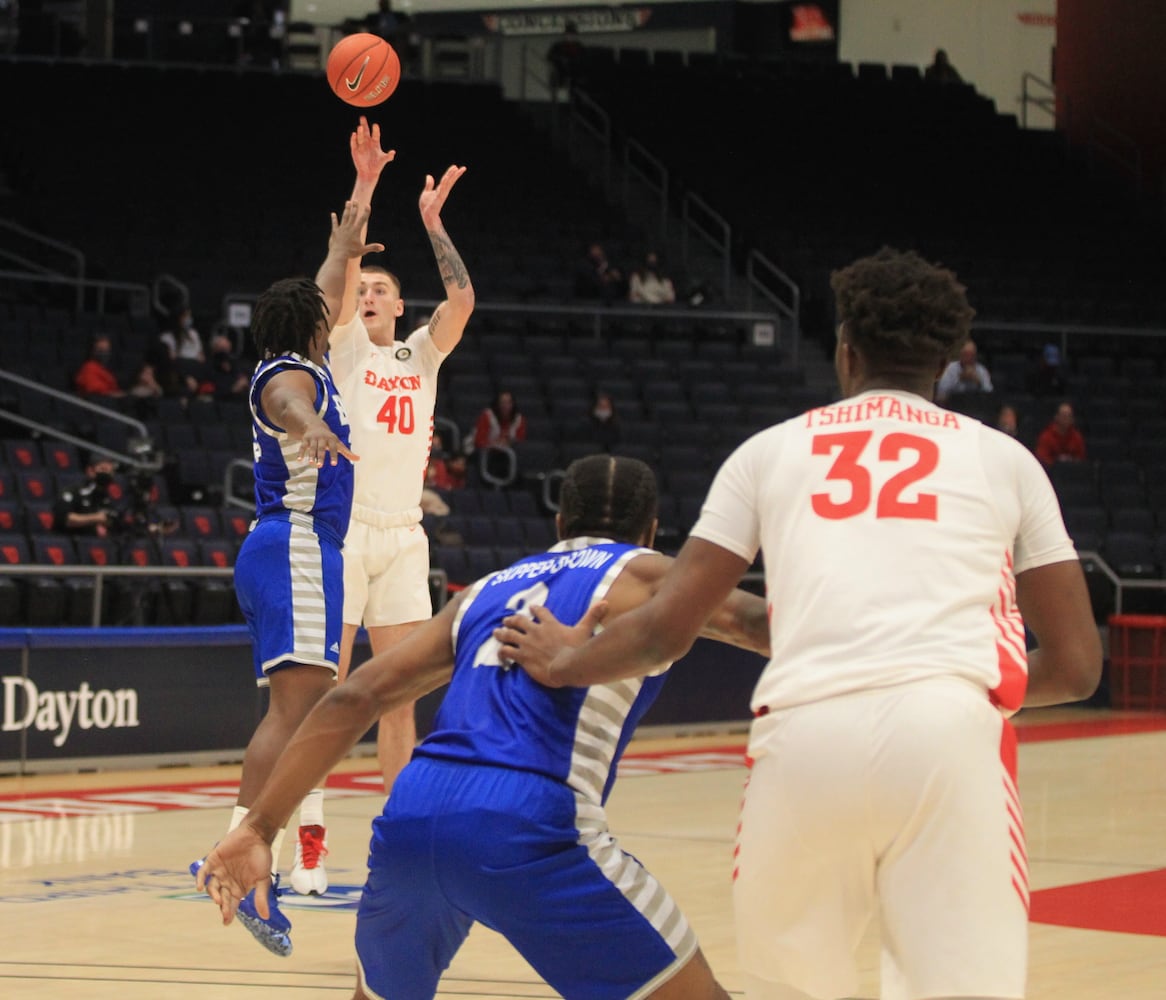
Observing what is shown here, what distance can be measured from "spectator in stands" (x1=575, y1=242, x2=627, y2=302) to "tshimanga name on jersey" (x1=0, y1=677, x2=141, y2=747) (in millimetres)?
11108

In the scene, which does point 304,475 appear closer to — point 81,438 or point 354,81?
point 354,81

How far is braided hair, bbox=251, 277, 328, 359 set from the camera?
5.64m

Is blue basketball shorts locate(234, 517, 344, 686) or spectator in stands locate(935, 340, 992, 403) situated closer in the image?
blue basketball shorts locate(234, 517, 344, 686)

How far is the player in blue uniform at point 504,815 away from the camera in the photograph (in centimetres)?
325

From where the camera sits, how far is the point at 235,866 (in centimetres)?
337

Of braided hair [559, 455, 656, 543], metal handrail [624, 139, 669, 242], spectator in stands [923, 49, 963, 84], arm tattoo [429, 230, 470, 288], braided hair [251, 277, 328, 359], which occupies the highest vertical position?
spectator in stands [923, 49, 963, 84]

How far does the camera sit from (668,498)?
17016 mm

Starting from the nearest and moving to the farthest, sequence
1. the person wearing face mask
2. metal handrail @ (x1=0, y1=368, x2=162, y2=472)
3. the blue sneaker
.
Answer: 1. the blue sneaker
2. the person wearing face mask
3. metal handrail @ (x1=0, y1=368, x2=162, y2=472)

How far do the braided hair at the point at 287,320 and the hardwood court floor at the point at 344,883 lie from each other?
1.82 metres

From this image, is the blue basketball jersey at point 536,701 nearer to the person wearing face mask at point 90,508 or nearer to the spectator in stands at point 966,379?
the person wearing face mask at point 90,508

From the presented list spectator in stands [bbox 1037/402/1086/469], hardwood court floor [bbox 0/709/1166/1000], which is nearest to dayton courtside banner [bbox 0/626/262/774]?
hardwood court floor [bbox 0/709/1166/1000]

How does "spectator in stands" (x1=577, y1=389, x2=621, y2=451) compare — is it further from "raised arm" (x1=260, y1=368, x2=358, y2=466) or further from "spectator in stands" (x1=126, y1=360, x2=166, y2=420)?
"raised arm" (x1=260, y1=368, x2=358, y2=466)

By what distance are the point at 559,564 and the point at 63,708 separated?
7890 millimetres

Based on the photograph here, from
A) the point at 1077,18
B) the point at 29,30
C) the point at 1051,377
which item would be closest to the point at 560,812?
the point at 1051,377
